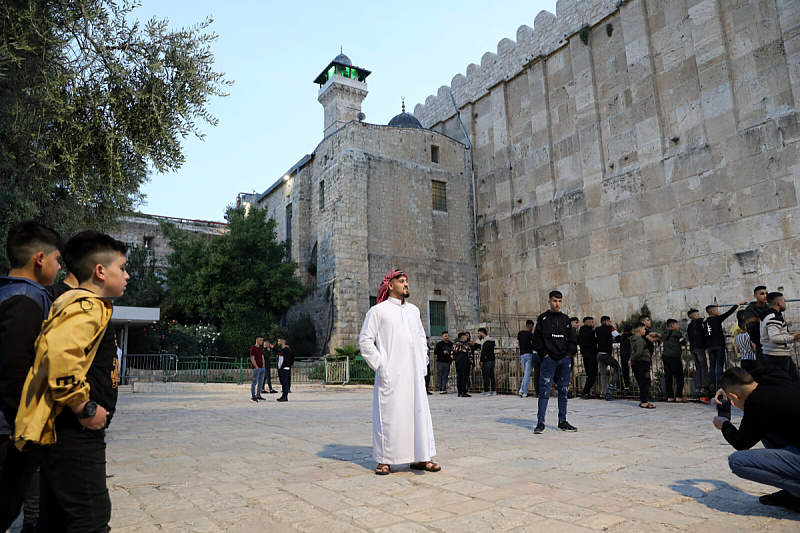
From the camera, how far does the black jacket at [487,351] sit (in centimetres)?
1334

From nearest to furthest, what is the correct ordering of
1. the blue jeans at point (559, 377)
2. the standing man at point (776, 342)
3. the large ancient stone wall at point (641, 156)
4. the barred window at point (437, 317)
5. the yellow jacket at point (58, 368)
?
the yellow jacket at point (58, 368) → the standing man at point (776, 342) → the blue jeans at point (559, 377) → the large ancient stone wall at point (641, 156) → the barred window at point (437, 317)

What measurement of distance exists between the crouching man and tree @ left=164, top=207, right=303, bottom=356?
2280cm

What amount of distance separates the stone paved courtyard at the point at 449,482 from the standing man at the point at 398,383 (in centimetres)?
19

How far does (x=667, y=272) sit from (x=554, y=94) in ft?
32.7

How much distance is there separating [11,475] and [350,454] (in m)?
3.41

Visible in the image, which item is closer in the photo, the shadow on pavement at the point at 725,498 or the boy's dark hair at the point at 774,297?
the shadow on pavement at the point at 725,498

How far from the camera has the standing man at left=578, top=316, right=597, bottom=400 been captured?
11.0m

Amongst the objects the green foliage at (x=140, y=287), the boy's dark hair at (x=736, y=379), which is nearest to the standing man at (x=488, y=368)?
the boy's dark hair at (x=736, y=379)

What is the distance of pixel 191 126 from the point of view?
823 cm

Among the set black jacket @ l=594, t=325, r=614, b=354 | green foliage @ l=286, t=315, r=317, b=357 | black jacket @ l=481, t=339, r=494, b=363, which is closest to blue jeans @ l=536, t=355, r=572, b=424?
black jacket @ l=594, t=325, r=614, b=354

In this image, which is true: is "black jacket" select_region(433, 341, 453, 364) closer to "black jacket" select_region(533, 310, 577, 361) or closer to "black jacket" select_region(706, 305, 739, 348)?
"black jacket" select_region(706, 305, 739, 348)

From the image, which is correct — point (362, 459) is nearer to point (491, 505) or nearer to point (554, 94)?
point (491, 505)

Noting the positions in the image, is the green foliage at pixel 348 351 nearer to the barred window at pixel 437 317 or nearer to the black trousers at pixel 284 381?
the barred window at pixel 437 317

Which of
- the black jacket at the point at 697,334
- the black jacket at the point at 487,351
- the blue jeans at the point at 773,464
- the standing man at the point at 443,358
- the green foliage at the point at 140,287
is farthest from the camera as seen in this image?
the green foliage at the point at 140,287
